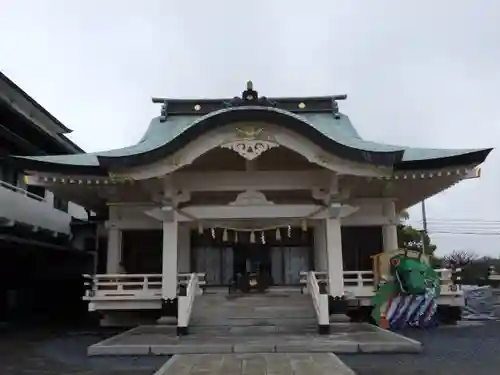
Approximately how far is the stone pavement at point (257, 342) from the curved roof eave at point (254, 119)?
4230 millimetres

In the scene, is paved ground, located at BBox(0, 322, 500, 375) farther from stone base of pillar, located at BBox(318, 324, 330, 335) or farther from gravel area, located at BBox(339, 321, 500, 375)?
stone base of pillar, located at BBox(318, 324, 330, 335)

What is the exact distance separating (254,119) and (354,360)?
6.58m

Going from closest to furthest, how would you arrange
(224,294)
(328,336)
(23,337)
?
(328,336) → (23,337) → (224,294)

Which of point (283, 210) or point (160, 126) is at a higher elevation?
point (160, 126)

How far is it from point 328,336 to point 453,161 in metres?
5.85

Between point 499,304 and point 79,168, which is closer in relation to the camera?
point 79,168

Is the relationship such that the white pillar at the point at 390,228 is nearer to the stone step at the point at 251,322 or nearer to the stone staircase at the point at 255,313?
the stone staircase at the point at 255,313

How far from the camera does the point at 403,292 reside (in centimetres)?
1338

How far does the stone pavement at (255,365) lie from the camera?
721cm

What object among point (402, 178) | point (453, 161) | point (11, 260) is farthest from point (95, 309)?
point (453, 161)

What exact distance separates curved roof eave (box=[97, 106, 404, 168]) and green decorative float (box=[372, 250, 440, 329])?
281 cm

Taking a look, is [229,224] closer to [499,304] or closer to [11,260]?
[11,260]

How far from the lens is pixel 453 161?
1312 cm

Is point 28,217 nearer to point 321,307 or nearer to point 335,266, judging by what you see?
point 335,266
